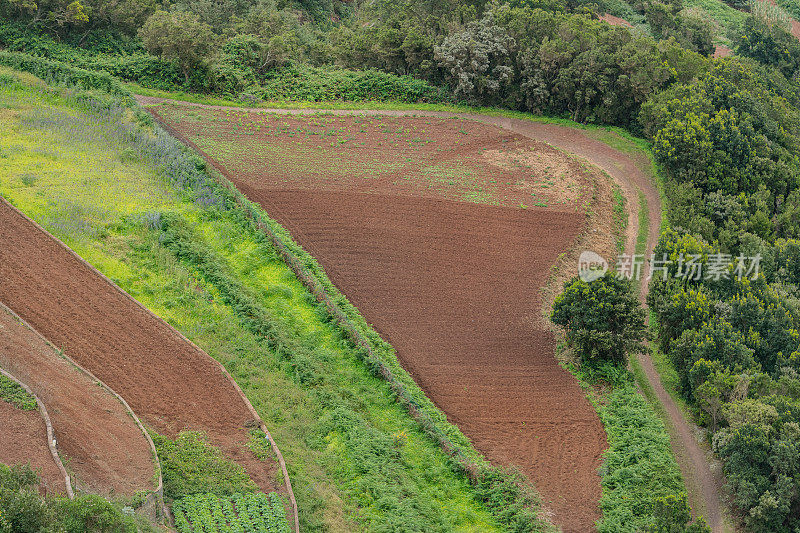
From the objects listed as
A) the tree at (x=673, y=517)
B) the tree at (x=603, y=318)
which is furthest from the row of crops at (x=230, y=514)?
the tree at (x=603, y=318)

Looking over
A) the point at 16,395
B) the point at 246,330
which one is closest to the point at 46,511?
the point at 16,395

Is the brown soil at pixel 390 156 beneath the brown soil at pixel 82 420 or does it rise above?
above

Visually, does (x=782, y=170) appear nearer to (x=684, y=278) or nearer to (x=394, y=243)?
(x=684, y=278)

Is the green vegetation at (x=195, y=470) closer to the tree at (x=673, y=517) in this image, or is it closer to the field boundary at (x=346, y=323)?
the field boundary at (x=346, y=323)

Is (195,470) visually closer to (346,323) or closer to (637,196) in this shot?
(346,323)

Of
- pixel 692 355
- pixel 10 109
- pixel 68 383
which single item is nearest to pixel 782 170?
pixel 692 355

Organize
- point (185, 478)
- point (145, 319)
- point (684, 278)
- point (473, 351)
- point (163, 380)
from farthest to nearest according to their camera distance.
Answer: point (684, 278) < point (473, 351) < point (145, 319) < point (163, 380) < point (185, 478)
